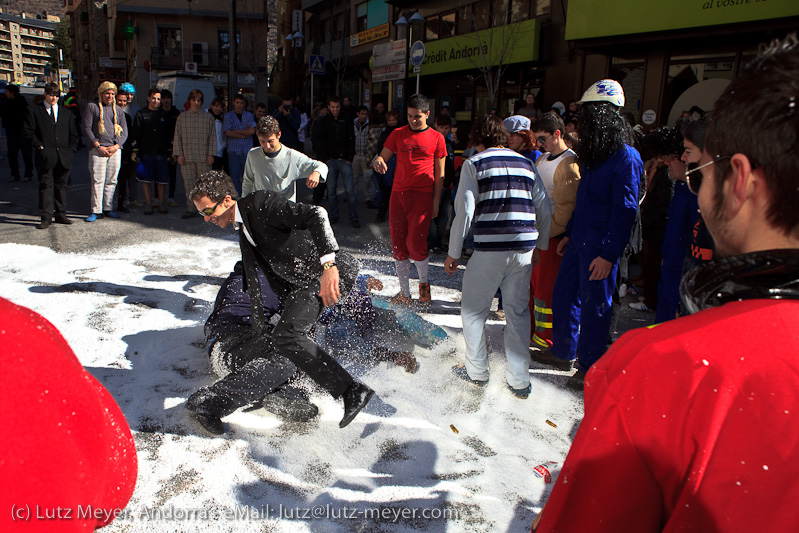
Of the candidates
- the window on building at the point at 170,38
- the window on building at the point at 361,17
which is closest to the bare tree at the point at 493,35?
the window on building at the point at 361,17

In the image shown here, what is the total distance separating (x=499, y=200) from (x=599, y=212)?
0.67 metres

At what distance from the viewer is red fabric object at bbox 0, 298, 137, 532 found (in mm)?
624

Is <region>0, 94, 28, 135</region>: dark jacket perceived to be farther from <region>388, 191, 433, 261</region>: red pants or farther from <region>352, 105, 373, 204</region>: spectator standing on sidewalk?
<region>388, 191, 433, 261</region>: red pants

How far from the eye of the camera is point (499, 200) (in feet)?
10.6

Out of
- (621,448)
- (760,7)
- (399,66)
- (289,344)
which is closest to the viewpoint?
(621,448)

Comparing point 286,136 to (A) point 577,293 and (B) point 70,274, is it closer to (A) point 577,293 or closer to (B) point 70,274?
(B) point 70,274

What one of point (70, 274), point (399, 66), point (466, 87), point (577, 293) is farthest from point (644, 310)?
point (466, 87)

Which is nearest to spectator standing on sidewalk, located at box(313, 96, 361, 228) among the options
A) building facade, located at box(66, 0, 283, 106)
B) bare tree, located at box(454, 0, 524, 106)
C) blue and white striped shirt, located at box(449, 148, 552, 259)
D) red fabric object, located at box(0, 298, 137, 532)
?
blue and white striped shirt, located at box(449, 148, 552, 259)

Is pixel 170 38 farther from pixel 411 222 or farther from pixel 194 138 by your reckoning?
pixel 411 222

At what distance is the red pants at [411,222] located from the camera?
5.21m

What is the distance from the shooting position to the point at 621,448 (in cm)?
70

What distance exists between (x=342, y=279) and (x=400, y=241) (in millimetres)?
2201

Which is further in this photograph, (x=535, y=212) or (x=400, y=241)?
(x=400, y=241)

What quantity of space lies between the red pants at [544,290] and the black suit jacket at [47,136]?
6.61 metres
